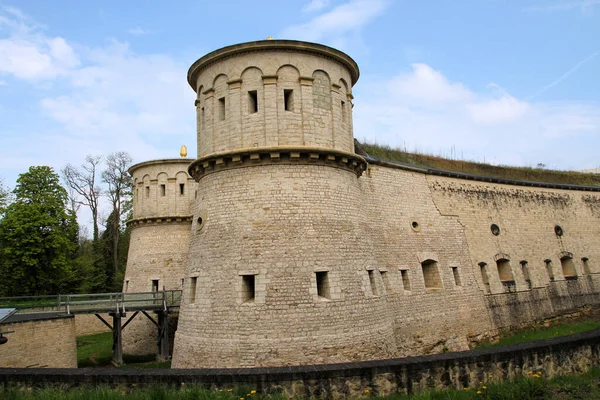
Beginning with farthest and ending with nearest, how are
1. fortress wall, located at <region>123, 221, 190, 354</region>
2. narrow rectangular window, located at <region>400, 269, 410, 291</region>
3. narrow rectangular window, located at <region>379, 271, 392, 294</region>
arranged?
fortress wall, located at <region>123, 221, 190, 354</region>, narrow rectangular window, located at <region>400, 269, 410, 291</region>, narrow rectangular window, located at <region>379, 271, 392, 294</region>

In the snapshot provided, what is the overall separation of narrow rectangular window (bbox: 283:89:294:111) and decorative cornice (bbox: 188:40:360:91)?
123 cm

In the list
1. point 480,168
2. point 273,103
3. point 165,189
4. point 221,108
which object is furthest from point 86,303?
point 480,168

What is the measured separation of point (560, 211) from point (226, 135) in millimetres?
23156

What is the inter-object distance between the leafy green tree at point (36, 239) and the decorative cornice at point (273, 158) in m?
19.3

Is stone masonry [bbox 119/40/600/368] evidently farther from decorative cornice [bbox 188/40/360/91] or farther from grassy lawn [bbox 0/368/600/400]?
grassy lawn [bbox 0/368/600/400]

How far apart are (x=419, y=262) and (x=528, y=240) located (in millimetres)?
10102

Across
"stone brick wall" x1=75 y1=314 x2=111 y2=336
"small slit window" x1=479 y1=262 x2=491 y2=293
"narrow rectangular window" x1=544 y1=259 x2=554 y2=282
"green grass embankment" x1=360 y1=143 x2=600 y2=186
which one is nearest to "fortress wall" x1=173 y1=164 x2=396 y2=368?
"small slit window" x1=479 y1=262 x2=491 y2=293

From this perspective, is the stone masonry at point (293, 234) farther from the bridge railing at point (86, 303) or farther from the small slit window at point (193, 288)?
the bridge railing at point (86, 303)

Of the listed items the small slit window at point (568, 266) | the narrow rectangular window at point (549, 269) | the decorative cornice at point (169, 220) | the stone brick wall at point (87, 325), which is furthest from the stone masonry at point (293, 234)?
the stone brick wall at point (87, 325)

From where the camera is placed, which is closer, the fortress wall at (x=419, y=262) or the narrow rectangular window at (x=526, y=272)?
the fortress wall at (x=419, y=262)

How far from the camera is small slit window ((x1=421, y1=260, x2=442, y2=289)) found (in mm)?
18938

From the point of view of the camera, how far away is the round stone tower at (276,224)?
11898 mm

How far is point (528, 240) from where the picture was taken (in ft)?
82.3

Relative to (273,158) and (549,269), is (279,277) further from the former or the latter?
(549,269)
